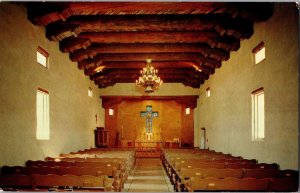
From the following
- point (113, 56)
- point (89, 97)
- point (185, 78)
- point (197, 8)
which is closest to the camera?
point (197, 8)

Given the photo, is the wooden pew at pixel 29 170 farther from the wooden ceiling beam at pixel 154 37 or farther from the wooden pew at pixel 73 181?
the wooden ceiling beam at pixel 154 37

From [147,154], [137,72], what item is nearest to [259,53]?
[137,72]

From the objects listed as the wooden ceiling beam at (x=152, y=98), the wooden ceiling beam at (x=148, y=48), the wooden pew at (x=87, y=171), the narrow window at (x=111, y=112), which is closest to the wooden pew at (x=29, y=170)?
the wooden pew at (x=87, y=171)

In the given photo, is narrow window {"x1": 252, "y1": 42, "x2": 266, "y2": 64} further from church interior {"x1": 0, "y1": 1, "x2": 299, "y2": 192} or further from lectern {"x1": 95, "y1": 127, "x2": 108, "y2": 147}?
lectern {"x1": 95, "y1": 127, "x2": 108, "y2": 147}

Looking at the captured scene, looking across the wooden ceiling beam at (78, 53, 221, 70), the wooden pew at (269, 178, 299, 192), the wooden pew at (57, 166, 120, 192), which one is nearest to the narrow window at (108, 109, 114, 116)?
the wooden ceiling beam at (78, 53, 221, 70)

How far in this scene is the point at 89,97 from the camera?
55.2 ft

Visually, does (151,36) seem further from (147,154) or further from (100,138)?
(147,154)

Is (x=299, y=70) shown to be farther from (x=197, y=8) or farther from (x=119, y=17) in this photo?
(x=119, y=17)

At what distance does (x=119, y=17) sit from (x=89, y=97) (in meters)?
8.29

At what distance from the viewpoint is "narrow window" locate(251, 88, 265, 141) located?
9.16 metres

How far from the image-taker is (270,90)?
7.86 m

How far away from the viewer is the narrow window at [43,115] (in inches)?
377

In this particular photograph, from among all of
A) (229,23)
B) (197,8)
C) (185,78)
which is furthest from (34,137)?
(185,78)

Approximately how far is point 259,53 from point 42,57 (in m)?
6.01
